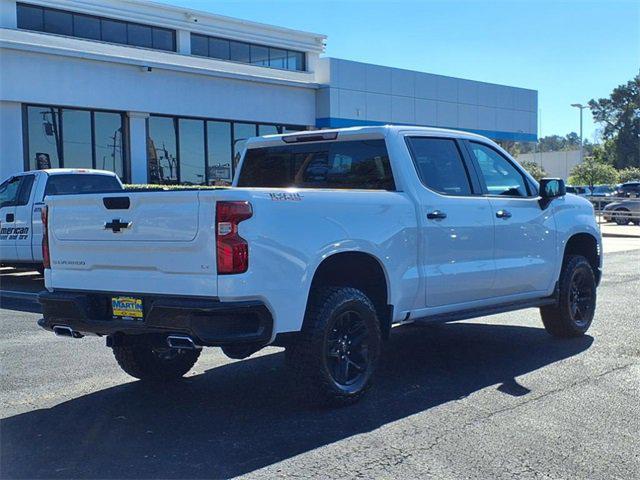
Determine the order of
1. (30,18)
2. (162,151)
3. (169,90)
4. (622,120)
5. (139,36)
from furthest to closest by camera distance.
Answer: (622,120)
(139,36)
(162,151)
(169,90)
(30,18)

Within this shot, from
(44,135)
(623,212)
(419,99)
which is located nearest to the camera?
(44,135)

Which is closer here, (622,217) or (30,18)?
(30,18)

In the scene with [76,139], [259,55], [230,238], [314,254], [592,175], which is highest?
[259,55]

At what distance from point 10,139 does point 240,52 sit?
1131 centimetres

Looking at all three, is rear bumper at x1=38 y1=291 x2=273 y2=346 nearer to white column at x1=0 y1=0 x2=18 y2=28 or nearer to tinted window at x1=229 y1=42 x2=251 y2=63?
white column at x1=0 y1=0 x2=18 y2=28

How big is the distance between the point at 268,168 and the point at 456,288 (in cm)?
213

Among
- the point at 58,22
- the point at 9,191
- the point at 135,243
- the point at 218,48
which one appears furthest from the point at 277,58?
the point at 135,243

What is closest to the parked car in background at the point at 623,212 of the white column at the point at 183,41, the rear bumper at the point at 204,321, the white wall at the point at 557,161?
the white column at the point at 183,41

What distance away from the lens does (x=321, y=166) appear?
7.24 m

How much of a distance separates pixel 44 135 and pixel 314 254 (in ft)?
55.5

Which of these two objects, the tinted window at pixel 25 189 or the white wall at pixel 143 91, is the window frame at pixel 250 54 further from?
the tinted window at pixel 25 189

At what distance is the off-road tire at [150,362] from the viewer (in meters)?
6.65

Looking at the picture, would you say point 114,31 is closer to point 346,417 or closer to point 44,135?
point 44,135

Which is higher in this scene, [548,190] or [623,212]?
[548,190]
